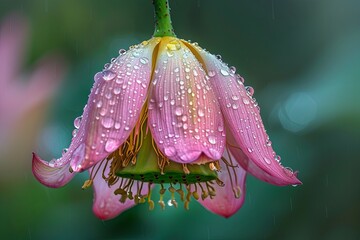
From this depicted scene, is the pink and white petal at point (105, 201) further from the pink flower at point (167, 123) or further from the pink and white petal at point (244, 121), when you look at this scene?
the pink and white petal at point (244, 121)

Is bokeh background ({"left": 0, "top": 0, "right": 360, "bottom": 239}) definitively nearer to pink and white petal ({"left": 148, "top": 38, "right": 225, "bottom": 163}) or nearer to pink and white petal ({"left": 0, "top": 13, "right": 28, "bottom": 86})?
pink and white petal ({"left": 0, "top": 13, "right": 28, "bottom": 86})

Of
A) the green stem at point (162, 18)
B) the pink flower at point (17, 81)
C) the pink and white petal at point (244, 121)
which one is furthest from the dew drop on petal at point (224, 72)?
Result: the pink flower at point (17, 81)

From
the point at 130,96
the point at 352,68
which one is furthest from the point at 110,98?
the point at 352,68

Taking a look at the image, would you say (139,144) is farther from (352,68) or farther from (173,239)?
(352,68)

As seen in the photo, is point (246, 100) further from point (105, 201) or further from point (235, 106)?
point (105, 201)

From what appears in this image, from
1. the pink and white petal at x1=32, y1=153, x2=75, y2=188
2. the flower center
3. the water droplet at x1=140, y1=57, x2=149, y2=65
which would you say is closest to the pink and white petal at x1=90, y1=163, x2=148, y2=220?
the flower center

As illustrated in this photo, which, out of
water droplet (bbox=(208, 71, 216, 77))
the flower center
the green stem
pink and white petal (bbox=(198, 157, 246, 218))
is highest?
the green stem
